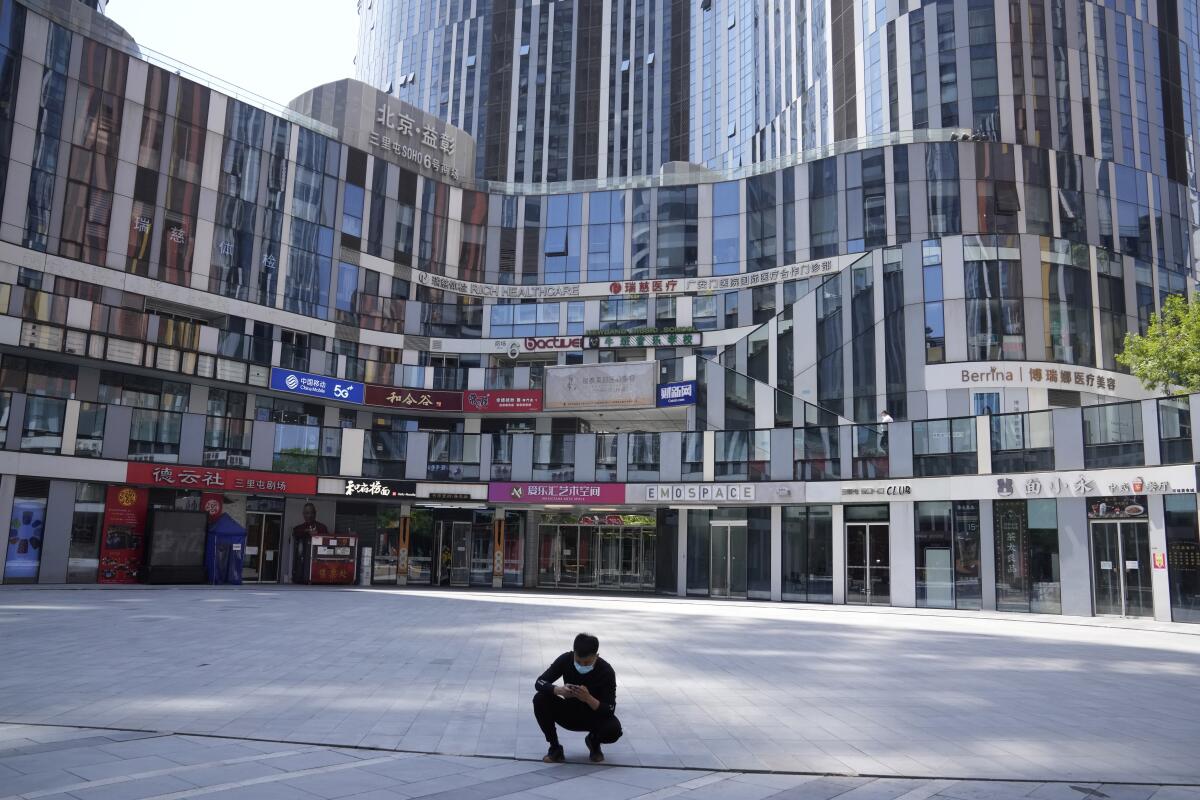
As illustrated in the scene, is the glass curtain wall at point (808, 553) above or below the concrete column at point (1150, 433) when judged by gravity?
below

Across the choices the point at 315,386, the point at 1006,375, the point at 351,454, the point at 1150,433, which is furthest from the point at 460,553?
the point at 1150,433

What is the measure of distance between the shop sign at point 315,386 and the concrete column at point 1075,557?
32564mm

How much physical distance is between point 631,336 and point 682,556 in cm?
1603

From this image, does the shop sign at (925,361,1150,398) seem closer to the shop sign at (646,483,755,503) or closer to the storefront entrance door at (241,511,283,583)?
the shop sign at (646,483,755,503)

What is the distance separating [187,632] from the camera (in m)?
17.7

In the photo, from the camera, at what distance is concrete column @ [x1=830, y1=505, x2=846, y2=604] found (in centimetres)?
3409

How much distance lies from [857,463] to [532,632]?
18.2 meters

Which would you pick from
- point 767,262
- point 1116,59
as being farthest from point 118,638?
point 1116,59

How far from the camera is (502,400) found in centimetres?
4731

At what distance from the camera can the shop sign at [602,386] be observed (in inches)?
1729

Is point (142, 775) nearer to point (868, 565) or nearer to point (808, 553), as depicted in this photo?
point (868, 565)

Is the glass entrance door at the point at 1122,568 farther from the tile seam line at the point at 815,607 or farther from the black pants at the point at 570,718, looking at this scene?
Answer: the black pants at the point at 570,718

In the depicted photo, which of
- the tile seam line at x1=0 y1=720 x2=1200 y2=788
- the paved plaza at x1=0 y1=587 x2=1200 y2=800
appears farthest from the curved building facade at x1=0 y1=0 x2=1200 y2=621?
the tile seam line at x1=0 y1=720 x2=1200 y2=788

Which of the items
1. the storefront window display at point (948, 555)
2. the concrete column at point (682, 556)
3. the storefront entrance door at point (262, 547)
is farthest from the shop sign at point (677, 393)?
the storefront entrance door at point (262, 547)
